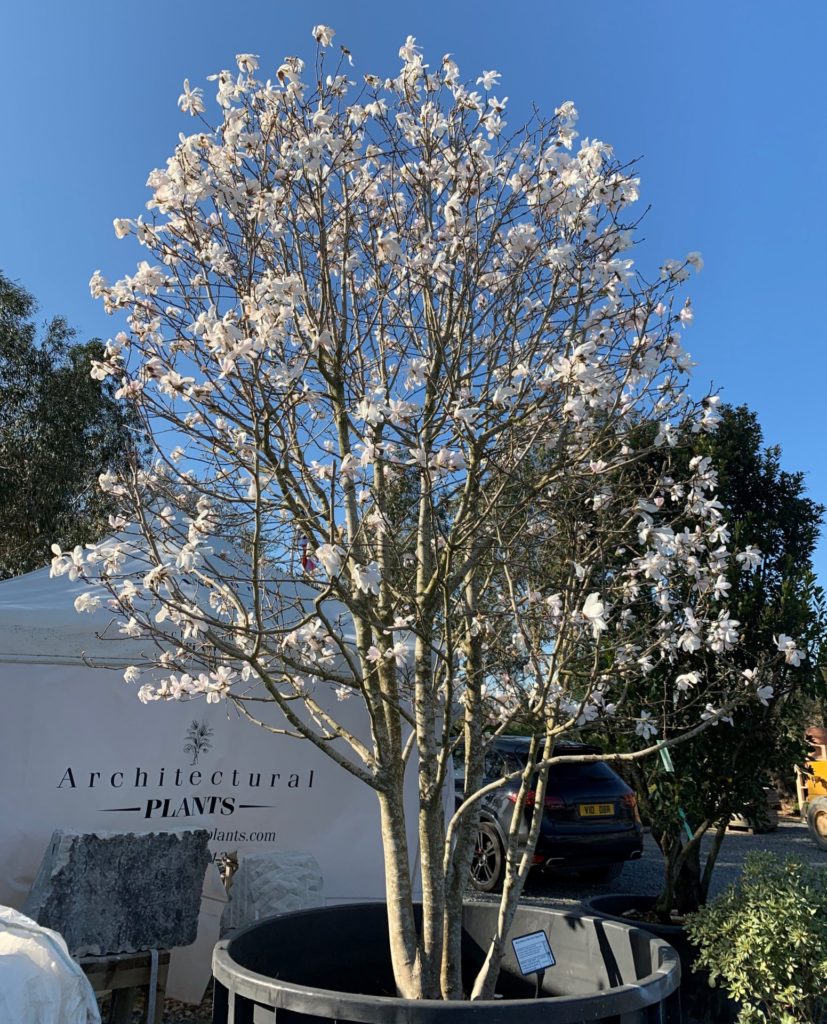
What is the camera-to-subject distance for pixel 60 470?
44.8ft

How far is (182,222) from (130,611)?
1.69 m

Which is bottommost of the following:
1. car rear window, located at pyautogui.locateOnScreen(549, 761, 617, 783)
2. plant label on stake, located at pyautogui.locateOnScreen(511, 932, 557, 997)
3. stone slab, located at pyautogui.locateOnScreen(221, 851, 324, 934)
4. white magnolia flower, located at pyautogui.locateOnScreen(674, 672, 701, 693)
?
stone slab, located at pyautogui.locateOnScreen(221, 851, 324, 934)

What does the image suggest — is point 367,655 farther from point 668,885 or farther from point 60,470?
point 60,470

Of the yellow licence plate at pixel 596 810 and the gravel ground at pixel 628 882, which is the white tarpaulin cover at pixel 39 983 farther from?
the yellow licence plate at pixel 596 810

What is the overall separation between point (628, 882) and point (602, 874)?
303 mm

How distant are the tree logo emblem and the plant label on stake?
2.81m

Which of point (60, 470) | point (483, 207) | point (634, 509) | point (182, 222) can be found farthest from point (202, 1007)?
point (60, 470)

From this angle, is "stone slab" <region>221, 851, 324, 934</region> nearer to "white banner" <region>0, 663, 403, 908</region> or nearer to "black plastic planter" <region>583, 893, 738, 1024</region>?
"white banner" <region>0, 663, 403, 908</region>

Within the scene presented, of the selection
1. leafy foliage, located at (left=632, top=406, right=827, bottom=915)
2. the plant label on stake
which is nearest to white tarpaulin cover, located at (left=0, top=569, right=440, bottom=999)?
leafy foliage, located at (left=632, top=406, right=827, bottom=915)

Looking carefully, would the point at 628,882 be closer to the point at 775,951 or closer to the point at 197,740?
the point at 197,740

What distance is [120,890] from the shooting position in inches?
156

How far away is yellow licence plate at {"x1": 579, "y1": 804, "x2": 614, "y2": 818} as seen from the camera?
8.12 meters

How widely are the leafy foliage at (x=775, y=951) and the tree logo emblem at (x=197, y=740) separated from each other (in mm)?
3203

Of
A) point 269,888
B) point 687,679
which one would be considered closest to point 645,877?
point 269,888
